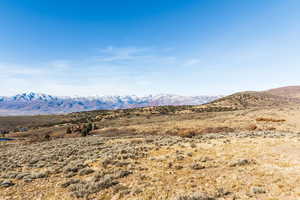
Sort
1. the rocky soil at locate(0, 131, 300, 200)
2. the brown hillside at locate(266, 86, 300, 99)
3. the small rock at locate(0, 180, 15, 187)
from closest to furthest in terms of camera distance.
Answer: the rocky soil at locate(0, 131, 300, 200) < the small rock at locate(0, 180, 15, 187) < the brown hillside at locate(266, 86, 300, 99)

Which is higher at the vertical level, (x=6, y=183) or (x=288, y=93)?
(x=288, y=93)

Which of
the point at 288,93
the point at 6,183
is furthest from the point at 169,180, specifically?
the point at 288,93

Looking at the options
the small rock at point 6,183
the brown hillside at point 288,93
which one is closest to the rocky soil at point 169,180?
the small rock at point 6,183

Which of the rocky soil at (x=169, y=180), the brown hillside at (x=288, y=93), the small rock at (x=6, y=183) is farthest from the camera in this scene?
the brown hillside at (x=288, y=93)

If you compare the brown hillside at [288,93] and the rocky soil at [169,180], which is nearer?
the rocky soil at [169,180]

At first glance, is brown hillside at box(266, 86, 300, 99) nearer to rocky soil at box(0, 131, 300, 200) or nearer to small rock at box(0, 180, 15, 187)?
rocky soil at box(0, 131, 300, 200)

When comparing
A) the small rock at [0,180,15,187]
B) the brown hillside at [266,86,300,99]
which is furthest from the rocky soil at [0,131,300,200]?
the brown hillside at [266,86,300,99]

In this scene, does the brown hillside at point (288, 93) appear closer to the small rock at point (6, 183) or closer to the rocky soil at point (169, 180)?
the rocky soil at point (169, 180)

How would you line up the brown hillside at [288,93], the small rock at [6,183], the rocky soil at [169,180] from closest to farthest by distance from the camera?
the rocky soil at [169,180], the small rock at [6,183], the brown hillside at [288,93]

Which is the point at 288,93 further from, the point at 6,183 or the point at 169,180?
the point at 6,183

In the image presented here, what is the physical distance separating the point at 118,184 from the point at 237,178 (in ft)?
19.6

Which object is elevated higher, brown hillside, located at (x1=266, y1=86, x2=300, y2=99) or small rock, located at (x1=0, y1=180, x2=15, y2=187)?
brown hillside, located at (x1=266, y1=86, x2=300, y2=99)

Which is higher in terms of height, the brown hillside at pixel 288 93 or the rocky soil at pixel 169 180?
the brown hillside at pixel 288 93

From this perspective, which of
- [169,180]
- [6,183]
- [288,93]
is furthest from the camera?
[288,93]
